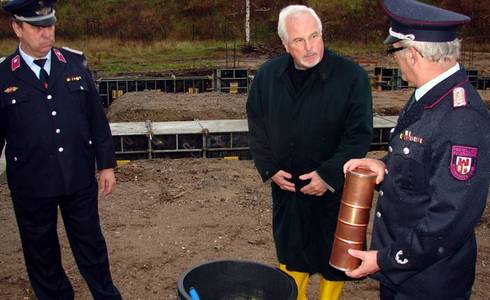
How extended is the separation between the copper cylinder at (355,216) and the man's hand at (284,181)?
0.94 metres

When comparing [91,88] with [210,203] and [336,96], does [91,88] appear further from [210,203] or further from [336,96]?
[210,203]

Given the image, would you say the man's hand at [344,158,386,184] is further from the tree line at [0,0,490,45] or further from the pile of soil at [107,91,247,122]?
the tree line at [0,0,490,45]

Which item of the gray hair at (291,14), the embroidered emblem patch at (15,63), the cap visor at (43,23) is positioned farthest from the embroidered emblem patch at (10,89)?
the gray hair at (291,14)

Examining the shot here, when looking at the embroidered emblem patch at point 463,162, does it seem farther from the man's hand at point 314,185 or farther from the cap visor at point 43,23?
the cap visor at point 43,23

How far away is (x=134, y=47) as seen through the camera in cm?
2975

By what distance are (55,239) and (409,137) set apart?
2.43 m

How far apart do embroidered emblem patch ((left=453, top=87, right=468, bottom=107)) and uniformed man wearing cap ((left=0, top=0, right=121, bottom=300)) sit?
7.49 ft

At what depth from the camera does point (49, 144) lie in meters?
3.44

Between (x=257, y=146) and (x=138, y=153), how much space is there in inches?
244

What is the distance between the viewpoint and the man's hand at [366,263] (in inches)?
92.2

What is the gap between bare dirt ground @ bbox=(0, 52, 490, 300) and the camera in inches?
186

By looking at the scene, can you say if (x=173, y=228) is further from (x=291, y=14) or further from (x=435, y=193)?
(x=435, y=193)

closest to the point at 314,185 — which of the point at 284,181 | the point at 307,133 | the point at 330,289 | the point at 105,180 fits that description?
the point at 284,181

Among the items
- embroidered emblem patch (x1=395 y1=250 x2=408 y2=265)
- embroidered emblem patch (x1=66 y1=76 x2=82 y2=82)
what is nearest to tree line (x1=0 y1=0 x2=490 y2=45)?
embroidered emblem patch (x1=66 y1=76 x2=82 y2=82)
